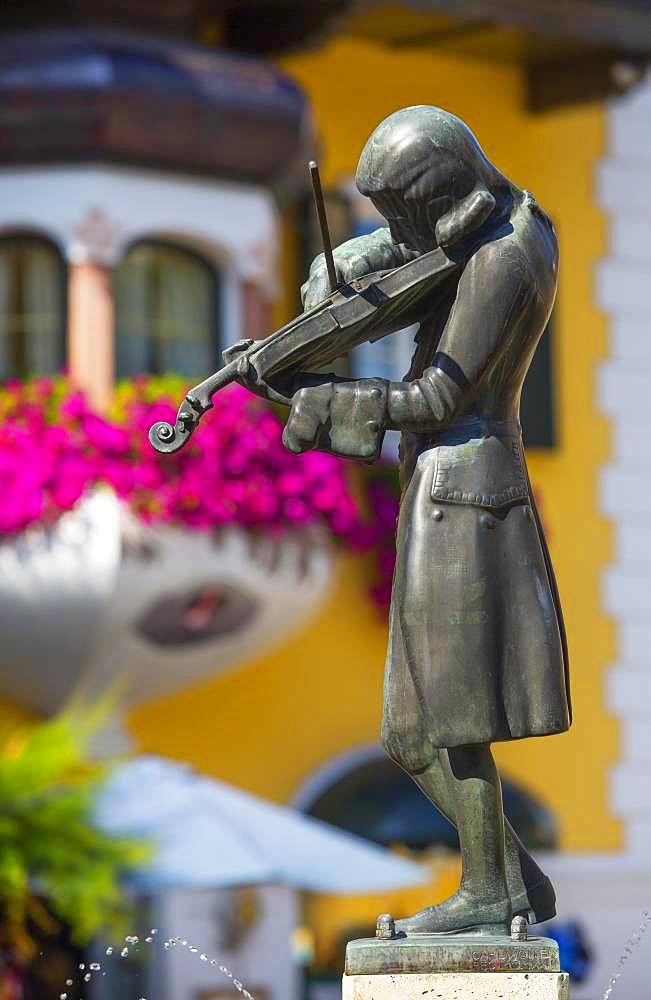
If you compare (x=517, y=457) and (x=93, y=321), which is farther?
(x=93, y=321)

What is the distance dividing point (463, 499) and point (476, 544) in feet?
0.31

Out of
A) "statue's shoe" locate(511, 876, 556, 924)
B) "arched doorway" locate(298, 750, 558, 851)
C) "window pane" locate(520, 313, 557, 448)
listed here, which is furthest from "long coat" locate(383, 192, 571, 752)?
"window pane" locate(520, 313, 557, 448)

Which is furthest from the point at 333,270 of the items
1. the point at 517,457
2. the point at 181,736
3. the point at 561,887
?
the point at 561,887

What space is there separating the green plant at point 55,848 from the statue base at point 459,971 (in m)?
5.47

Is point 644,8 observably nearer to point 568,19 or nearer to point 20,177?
point 568,19

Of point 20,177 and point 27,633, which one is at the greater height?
point 20,177

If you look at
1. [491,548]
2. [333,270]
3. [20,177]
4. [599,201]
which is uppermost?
[599,201]

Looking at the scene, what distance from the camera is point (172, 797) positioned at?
35.4 feet

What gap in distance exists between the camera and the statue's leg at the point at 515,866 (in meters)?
5.11

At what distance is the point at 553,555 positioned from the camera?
564 inches

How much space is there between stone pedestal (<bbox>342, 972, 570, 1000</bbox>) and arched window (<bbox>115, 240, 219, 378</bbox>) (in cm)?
769

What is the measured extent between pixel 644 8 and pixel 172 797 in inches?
209

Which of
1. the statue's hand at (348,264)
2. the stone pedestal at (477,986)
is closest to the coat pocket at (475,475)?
the statue's hand at (348,264)

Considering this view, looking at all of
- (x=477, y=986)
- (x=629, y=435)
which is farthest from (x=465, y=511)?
(x=629, y=435)
